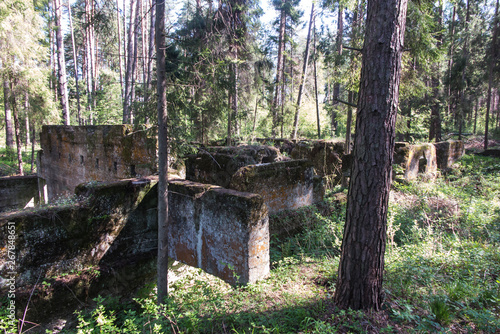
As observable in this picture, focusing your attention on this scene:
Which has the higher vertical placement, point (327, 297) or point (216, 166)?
point (216, 166)

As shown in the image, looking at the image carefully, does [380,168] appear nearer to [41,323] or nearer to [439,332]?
[439,332]

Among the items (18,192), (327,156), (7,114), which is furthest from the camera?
(7,114)

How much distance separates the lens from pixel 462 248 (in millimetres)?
4820

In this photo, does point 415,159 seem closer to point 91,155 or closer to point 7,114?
point 91,155

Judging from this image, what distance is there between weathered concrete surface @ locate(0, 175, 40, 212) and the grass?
8571 mm

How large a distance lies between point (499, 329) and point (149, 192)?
5.49 m

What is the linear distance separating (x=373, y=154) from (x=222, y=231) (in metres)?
2.63

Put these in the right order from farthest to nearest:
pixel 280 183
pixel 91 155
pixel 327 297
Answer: pixel 91 155
pixel 280 183
pixel 327 297

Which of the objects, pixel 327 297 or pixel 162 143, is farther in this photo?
pixel 162 143

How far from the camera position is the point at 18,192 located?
10.4 meters

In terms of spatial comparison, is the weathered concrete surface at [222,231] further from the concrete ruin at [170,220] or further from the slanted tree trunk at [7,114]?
the slanted tree trunk at [7,114]

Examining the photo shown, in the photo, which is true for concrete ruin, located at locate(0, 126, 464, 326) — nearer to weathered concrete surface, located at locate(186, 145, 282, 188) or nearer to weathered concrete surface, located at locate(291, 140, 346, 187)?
weathered concrete surface, located at locate(186, 145, 282, 188)

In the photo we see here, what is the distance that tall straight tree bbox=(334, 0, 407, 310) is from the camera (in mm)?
3089

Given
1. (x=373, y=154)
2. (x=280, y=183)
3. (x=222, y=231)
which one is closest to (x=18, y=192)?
(x=222, y=231)
